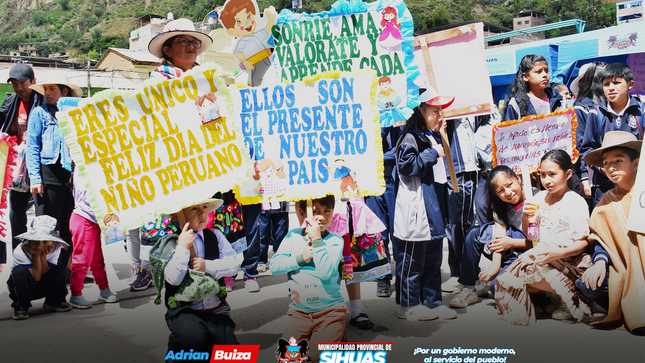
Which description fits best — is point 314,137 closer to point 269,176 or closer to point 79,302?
point 269,176

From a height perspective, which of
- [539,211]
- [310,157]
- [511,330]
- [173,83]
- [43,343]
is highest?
[173,83]

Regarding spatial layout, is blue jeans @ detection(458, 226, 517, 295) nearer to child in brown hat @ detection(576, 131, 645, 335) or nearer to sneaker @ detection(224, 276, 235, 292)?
child in brown hat @ detection(576, 131, 645, 335)

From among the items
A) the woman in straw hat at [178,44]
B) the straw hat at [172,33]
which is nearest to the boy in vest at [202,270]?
the woman in straw hat at [178,44]

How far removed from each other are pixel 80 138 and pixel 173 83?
623 mm

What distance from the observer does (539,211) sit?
138 inches

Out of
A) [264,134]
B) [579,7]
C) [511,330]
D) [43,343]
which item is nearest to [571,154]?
[511,330]

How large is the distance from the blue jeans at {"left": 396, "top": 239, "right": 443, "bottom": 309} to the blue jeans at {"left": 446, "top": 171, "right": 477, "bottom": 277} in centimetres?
87

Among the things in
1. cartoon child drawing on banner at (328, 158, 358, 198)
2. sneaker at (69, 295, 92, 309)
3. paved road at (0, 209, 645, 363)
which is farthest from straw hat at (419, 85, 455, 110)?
sneaker at (69, 295, 92, 309)

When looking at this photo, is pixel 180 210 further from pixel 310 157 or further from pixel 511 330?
pixel 511 330

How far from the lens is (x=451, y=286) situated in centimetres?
454

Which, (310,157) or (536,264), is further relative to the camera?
(536,264)

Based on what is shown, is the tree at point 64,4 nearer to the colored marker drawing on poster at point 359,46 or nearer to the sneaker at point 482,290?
the colored marker drawing on poster at point 359,46

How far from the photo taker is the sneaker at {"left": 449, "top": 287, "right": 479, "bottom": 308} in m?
3.94

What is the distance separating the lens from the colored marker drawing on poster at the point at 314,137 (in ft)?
10.3
